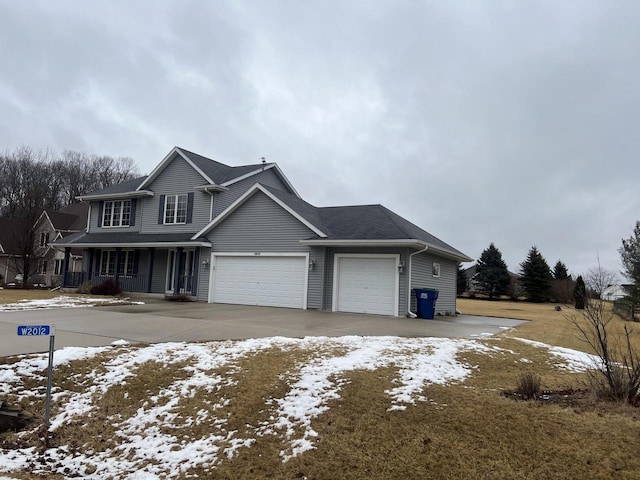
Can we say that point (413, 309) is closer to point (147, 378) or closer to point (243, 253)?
point (243, 253)

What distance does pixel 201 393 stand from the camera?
574cm

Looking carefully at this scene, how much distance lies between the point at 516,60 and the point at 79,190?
52110 millimetres

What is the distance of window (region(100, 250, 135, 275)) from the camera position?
23.5 m

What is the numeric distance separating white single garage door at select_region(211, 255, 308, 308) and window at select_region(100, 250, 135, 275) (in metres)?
6.90

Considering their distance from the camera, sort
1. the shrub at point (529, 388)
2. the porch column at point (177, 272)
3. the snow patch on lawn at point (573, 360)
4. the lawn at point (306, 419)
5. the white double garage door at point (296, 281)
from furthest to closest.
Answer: the porch column at point (177, 272) < the white double garage door at point (296, 281) < the snow patch on lawn at point (573, 360) < the shrub at point (529, 388) < the lawn at point (306, 419)

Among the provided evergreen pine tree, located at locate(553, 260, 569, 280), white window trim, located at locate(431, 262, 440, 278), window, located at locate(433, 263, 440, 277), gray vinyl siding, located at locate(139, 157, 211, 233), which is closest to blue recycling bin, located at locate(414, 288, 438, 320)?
white window trim, located at locate(431, 262, 440, 278)

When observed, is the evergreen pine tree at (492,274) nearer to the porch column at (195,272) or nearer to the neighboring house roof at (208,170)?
the neighboring house roof at (208,170)

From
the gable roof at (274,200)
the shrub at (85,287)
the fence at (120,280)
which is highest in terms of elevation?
the gable roof at (274,200)

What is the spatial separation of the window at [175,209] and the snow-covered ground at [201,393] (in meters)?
15.7

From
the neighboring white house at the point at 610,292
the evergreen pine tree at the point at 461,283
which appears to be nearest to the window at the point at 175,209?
the neighboring white house at the point at 610,292

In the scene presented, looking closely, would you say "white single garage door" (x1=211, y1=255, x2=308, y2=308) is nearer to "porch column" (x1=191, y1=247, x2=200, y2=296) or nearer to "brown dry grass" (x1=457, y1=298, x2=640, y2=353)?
"porch column" (x1=191, y1=247, x2=200, y2=296)

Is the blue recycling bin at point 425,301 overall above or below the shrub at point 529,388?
above

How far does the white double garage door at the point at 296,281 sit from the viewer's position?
15.8 metres

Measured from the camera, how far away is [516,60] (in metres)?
14.5
